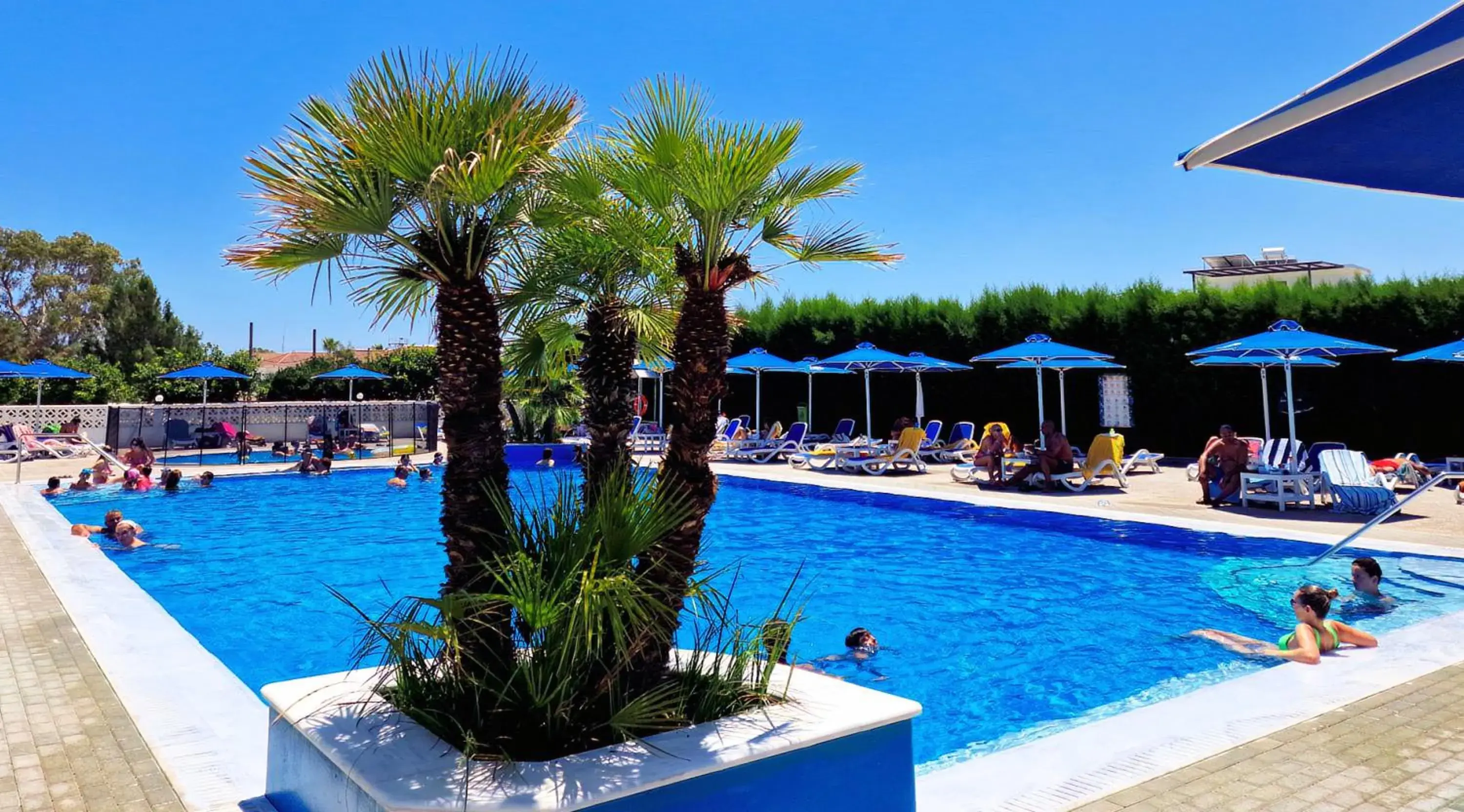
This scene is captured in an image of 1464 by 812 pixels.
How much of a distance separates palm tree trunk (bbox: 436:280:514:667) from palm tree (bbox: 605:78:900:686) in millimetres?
653

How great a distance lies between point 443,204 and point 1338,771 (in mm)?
4396

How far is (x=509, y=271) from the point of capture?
178 inches

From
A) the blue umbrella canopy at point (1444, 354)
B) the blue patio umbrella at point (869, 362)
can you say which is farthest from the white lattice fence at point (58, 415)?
the blue umbrella canopy at point (1444, 354)

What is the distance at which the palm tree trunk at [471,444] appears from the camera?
345 cm

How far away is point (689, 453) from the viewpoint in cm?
352

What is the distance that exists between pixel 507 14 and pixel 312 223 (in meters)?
8.10

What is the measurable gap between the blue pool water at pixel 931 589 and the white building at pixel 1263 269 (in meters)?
21.3

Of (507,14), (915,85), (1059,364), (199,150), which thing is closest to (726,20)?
(507,14)

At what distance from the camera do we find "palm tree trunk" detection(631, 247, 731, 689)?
11.4ft

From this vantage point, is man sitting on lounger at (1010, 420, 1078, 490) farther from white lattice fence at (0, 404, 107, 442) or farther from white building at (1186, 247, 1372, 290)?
white lattice fence at (0, 404, 107, 442)

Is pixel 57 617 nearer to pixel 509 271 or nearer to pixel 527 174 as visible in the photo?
pixel 509 271

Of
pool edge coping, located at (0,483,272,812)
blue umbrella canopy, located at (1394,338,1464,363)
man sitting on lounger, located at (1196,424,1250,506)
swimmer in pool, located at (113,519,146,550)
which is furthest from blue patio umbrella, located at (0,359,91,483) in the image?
blue umbrella canopy, located at (1394,338,1464,363)

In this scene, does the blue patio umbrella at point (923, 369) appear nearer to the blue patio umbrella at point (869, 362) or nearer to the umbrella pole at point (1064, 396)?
the blue patio umbrella at point (869, 362)

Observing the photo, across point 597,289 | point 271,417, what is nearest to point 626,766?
point 597,289
